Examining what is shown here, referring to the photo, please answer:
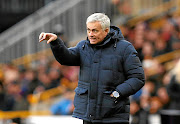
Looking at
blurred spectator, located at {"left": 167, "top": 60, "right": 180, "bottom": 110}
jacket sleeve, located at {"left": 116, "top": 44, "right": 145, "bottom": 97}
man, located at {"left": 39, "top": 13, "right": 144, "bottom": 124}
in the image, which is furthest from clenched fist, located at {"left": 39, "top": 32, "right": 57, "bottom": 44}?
blurred spectator, located at {"left": 167, "top": 60, "right": 180, "bottom": 110}

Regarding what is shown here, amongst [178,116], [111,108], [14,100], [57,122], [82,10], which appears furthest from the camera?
[82,10]

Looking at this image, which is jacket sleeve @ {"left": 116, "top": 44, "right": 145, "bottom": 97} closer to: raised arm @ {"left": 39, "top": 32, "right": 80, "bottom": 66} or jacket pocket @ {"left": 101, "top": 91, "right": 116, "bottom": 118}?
jacket pocket @ {"left": 101, "top": 91, "right": 116, "bottom": 118}

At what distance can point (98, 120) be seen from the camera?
5.15m

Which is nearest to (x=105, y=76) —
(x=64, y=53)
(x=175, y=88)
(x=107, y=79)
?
(x=107, y=79)

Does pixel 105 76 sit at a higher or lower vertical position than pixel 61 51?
lower

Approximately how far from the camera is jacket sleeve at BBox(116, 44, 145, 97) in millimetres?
5098

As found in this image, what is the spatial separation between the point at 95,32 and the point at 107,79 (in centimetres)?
51

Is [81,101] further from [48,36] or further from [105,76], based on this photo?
[48,36]

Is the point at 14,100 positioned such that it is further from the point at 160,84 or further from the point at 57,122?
the point at 160,84

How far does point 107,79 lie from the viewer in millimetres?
5168

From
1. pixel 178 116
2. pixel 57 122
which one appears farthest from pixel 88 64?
pixel 57 122

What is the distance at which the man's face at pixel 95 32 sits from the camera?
17.0 feet

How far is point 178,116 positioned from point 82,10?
8.77 meters

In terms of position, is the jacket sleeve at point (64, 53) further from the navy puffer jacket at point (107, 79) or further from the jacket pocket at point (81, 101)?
the jacket pocket at point (81, 101)
